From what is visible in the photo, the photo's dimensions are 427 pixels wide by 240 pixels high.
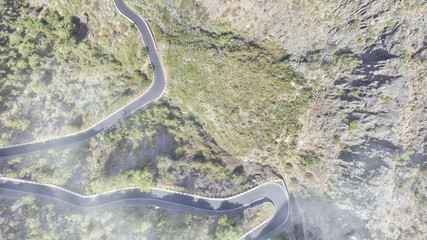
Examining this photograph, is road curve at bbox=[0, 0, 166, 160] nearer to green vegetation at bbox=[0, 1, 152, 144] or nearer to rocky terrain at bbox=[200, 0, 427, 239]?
green vegetation at bbox=[0, 1, 152, 144]

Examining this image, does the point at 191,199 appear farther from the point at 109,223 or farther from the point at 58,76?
the point at 58,76

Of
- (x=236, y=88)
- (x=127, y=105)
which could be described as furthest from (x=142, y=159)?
(x=236, y=88)

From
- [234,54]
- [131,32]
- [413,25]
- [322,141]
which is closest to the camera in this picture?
[413,25]

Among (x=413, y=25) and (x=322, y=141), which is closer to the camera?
(x=413, y=25)

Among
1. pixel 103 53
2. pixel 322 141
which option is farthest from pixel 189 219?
pixel 103 53

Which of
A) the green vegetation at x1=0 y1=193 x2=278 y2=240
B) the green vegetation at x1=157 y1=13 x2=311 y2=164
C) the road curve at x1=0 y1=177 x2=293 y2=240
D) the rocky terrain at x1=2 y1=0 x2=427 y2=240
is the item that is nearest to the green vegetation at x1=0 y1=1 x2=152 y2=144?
the rocky terrain at x1=2 y1=0 x2=427 y2=240

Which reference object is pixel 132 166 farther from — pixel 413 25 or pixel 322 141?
pixel 413 25

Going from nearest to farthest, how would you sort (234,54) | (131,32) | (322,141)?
1. (322,141)
2. (234,54)
3. (131,32)
